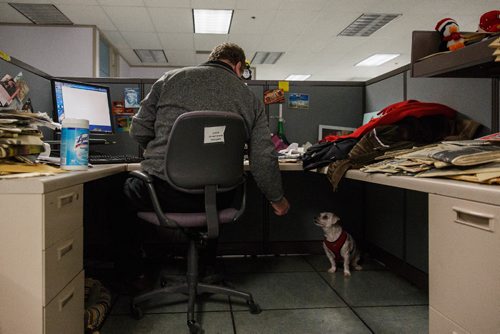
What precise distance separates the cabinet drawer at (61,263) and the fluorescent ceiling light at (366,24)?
4861mm

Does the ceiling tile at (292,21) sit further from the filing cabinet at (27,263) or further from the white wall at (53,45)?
the filing cabinet at (27,263)

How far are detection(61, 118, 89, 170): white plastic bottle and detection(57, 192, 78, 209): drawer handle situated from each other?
0.10 m

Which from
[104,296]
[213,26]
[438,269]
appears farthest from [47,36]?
[438,269]

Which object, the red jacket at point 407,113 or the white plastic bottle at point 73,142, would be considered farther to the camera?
the red jacket at point 407,113

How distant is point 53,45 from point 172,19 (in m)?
1.85

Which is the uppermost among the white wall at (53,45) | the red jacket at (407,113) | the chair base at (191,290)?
the white wall at (53,45)

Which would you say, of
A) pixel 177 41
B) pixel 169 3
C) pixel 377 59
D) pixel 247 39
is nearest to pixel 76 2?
pixel 169 3

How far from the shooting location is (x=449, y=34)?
4.18 feet

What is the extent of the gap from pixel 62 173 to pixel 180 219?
0.48m

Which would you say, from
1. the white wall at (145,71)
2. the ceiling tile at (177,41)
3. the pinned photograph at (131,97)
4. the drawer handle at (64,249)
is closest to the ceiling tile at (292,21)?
the ceiling tile at (177,41)

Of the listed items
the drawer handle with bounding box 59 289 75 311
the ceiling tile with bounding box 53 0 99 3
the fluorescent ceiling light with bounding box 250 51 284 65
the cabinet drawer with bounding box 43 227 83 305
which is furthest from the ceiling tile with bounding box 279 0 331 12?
the drawer handle with bounding box 59 289 75 311

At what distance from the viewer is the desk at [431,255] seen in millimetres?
683

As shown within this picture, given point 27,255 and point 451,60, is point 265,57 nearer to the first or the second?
point 451,60

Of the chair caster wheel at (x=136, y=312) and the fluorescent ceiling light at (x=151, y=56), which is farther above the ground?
the fluorescent ceiling light at (x=151, y=56)
